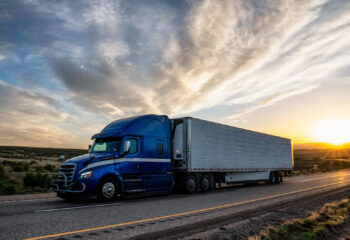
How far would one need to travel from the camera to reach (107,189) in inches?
451

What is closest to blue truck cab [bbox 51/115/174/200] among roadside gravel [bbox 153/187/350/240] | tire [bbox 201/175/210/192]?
tire [bbox 201/175/210/192]

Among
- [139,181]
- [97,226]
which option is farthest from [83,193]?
[97,226]

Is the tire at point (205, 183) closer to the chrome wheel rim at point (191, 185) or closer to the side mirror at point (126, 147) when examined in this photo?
the chrome wheel rim at point (191, 185)

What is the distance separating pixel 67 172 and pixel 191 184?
6.60 m

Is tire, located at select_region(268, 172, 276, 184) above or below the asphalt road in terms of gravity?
above

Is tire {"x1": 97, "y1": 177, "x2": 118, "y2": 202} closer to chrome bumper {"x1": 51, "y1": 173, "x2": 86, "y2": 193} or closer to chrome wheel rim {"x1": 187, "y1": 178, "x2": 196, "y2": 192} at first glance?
chrome bumper {"x1": 51, "y1": 173, "x2": 86, "y2": 193}

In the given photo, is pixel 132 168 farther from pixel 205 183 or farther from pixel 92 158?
pixel 205 183

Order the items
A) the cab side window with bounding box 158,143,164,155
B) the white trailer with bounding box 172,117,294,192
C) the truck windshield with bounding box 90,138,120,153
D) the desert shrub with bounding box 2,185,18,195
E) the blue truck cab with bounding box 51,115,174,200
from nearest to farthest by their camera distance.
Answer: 1. the blue truck cab with bounding box 51,115,174,200
2. the truck windshield with bounding box 90,138,120,153
3. the cab side window with bounding box 158,143,164,155
4. the desert shrub with bounding box 2,185,18,195
5. the white trailer with bounding box 172,117,294,192

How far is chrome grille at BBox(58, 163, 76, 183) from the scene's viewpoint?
1123cm

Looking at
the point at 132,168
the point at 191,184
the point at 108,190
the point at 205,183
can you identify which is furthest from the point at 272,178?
the point at 108,190

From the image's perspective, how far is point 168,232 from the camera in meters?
6.37

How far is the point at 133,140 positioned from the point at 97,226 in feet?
20.0

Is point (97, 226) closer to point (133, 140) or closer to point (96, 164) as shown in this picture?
point (96, 164)

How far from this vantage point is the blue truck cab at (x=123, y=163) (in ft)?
36.7
